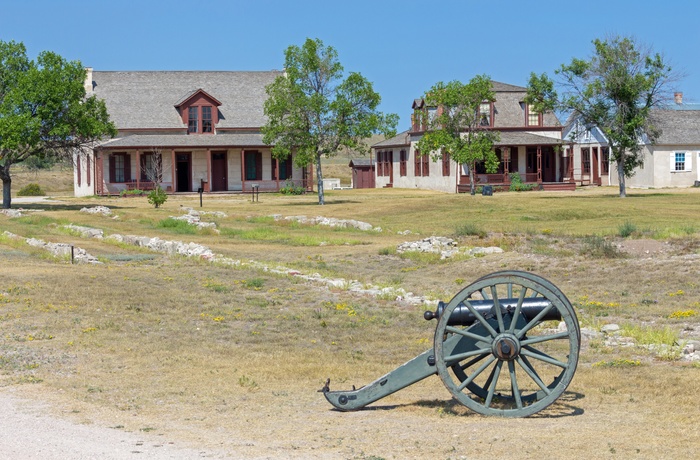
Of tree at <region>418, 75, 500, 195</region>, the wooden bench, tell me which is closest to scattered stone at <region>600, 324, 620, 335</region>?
tree at <region>418, 75, 500, 195</region>

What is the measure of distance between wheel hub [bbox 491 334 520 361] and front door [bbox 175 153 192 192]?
6006cm

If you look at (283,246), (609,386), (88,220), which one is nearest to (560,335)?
(609,386)

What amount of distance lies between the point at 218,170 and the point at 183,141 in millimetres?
3344

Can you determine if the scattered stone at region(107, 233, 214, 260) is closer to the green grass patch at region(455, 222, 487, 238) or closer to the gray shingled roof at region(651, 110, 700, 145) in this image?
the green grass patch at region(455, 222, 487, 238)

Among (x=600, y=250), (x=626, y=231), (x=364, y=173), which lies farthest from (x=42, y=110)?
(x=364, y=173)

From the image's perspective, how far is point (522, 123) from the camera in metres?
70.7

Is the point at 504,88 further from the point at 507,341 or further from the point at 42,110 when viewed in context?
the point at 507,341

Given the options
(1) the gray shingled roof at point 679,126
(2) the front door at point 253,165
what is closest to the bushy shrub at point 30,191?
(2) the front door at point 253,165

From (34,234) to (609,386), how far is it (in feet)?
91.4

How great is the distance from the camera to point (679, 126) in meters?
70.6

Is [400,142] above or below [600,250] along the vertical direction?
above

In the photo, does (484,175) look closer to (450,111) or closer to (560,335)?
(450,111)

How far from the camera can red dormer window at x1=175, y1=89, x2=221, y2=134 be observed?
69250mm

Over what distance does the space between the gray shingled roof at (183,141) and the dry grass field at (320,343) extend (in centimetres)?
3174
